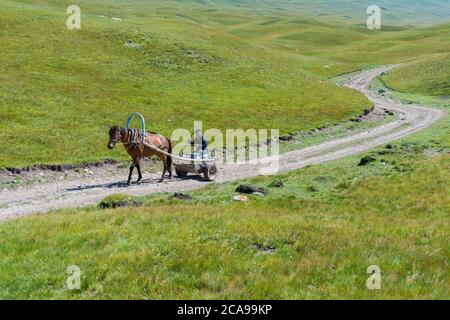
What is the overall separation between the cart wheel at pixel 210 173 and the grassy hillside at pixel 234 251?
9.07 m

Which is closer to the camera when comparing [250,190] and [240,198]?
[240,198]

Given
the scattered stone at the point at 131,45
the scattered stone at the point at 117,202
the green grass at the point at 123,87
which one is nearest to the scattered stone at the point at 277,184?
the scattered stone at the point at 117,202

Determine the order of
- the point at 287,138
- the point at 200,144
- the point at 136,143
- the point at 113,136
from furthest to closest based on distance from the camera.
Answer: the point at 287,138, the point at 200,144, the point at 136,143, the point at 113,136

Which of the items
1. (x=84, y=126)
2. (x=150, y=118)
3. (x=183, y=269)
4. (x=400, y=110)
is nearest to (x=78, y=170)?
(x=84, y=126)

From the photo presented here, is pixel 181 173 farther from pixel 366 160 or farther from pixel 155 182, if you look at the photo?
pixel 366 160

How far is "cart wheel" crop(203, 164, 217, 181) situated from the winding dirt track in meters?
0.58

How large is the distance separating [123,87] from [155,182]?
30075 mm

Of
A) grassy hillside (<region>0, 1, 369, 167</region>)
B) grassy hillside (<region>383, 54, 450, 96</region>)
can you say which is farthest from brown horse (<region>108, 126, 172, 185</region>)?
grassy hillside (<region>383, 54, 450, 96</region>)

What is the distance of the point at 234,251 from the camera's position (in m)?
14.4

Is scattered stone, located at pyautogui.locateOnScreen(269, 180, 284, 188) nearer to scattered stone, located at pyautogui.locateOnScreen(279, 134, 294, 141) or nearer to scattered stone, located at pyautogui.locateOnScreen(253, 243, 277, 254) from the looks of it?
scattered stone, located at pyautogui.locateOnScreen(253, 243, 277, 254)

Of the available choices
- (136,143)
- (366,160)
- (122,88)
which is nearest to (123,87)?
(122,88)
